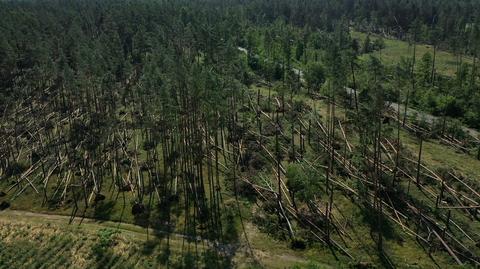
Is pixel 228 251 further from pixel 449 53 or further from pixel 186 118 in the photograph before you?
pixel 449 53

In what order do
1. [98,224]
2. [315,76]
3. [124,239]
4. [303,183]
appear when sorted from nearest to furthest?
[124,239] < [303,183] < [98,224] < [315,76]

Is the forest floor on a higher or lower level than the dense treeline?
lower

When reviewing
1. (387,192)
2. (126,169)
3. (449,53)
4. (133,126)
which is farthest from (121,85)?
(449,53)

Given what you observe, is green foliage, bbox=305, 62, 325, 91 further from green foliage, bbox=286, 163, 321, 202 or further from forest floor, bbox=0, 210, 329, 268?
forest floor, bbox=0, 210, 329, 268

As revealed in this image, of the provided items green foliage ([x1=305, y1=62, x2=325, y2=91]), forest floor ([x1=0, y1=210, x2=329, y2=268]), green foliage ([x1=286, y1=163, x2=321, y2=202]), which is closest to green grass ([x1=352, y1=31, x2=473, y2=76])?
green foliage ([x1=305, y1=62, x2=325, y2=91])

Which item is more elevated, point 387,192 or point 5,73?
point 5,73

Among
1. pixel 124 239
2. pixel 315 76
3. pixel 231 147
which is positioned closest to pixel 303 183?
pixel 231 147

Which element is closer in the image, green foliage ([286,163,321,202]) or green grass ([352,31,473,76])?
green foliage ([286,163,321,202])

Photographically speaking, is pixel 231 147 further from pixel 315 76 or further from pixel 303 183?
pixel 315 76
